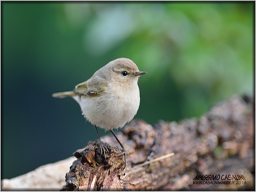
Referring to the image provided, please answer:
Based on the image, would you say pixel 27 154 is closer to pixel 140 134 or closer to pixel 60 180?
pixel 60 180

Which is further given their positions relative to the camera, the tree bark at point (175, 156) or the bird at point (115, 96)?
the bird at point (115, 96)

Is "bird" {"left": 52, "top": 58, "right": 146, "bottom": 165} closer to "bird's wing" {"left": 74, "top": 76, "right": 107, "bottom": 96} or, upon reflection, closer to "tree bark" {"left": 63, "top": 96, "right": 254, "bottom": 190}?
"bird's wing" {"left": 74, "top": 76, "right": 107, "bottom": 96}

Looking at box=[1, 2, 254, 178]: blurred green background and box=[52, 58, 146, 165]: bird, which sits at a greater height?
box=[1, 2, 254, 178]: blurred green background

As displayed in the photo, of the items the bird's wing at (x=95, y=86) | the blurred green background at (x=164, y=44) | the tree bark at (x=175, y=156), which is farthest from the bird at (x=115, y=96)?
the blurred green background at (x=164, y=44)

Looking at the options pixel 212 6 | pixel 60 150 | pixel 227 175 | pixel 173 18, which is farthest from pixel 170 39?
pixel 60 150

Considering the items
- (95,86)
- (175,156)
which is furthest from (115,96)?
(175,156)

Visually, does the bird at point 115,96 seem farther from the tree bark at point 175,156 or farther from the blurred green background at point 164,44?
the blurred green background at point 164,44

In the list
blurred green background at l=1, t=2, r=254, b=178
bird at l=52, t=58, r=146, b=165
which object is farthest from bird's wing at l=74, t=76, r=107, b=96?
blurred green background at l=1, t=2, r=254, b=178
